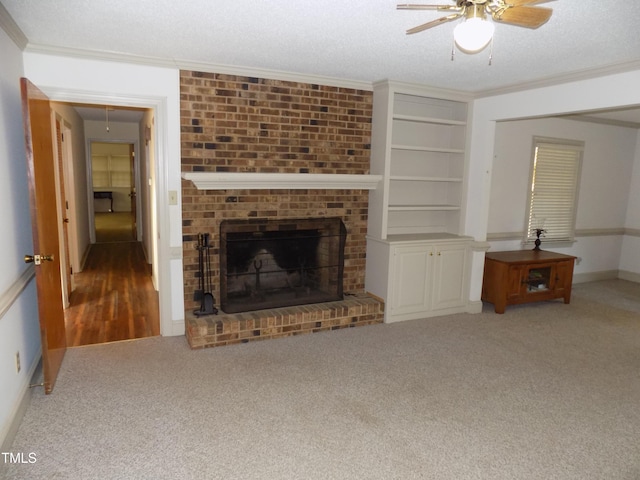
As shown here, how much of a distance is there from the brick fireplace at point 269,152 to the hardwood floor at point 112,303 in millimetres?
667

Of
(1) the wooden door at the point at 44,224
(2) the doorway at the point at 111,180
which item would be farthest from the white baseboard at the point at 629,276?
(2) the doorway at the point at 111,180

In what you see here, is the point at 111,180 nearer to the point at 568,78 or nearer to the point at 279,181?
the point at 279,181

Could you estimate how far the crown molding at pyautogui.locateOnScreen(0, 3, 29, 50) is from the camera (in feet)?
8.09

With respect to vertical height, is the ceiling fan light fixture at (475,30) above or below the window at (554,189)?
above

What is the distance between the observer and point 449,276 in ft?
15.1

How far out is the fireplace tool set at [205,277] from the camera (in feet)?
12.5

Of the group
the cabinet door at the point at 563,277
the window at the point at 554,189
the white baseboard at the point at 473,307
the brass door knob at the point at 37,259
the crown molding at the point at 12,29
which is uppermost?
the crown molding at the point at 12,29

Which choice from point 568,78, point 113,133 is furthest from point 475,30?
point 113,133

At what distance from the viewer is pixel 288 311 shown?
4.01 meters

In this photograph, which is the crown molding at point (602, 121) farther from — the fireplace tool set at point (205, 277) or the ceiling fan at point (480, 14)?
the fireplace tool set at point (205, 277)

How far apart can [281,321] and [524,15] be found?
2875 millimetres

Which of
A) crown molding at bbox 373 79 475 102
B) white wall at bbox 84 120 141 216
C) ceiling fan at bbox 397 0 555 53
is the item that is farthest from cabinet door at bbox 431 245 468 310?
white wall at bbox 84 120 141 216

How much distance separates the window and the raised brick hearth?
9.15 feet

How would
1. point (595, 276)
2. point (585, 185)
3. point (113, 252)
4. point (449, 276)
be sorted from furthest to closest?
point (113, 252)
point (595, 276)
point (585, 185)
point (449, 276)
